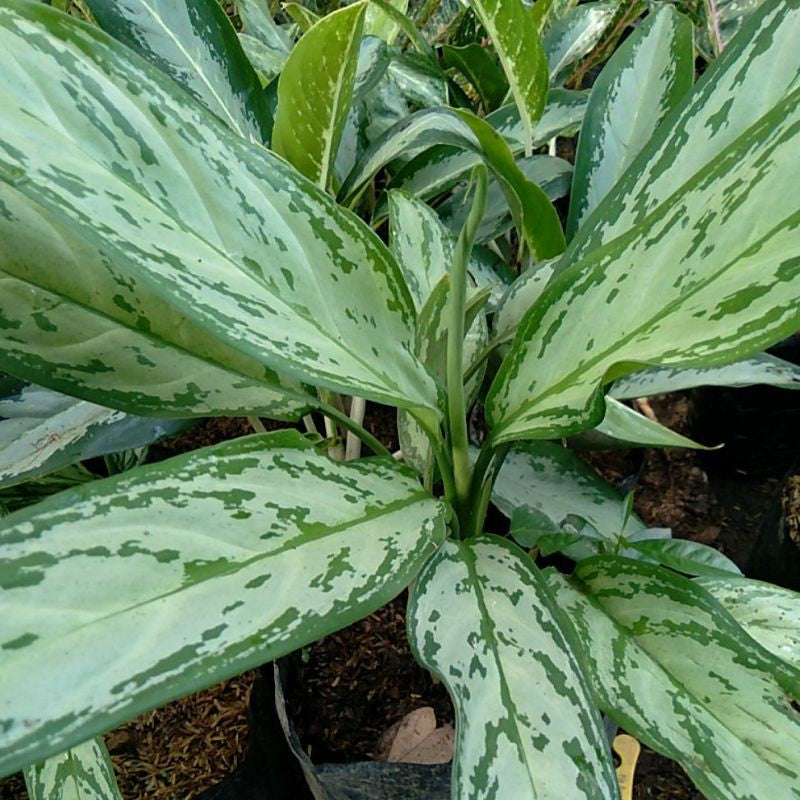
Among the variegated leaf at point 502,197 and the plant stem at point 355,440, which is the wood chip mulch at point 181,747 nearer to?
the plant stem at point 355,440

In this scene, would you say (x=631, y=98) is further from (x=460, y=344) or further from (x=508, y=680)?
(x=508, y=680)

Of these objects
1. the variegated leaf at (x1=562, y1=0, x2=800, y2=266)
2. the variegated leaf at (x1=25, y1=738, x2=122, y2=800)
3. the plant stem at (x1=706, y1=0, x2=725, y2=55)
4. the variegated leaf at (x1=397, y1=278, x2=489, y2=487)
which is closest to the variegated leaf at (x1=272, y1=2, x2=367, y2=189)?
the variegated leaf at (x1=397, y1=278, x2=489, y2=487)

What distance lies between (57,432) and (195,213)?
26 centimetres

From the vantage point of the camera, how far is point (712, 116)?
1.43 feet

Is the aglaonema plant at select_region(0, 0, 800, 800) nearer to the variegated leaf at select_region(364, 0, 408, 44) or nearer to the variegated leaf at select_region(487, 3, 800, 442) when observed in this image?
the variegated leaf at select_region(487, 3, 800, 442)

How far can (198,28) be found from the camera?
0.62 m

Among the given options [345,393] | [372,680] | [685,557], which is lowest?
[372,680]

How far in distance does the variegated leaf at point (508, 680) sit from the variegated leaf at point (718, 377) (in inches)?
8.4

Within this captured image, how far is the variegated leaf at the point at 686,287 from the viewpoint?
32cm

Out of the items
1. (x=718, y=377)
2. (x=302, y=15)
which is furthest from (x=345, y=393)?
(x=302, y=15)

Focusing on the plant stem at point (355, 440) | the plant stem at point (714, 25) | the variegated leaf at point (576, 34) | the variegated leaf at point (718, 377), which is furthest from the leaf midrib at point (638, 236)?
the plant stem at point (714, 25)

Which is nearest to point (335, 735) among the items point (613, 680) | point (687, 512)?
point (613, 680)

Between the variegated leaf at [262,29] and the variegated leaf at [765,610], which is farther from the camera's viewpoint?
the variegated leaf at [262,29]

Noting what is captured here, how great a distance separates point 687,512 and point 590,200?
1.74ft
